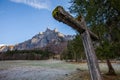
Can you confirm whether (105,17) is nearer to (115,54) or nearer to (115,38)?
(115,38)

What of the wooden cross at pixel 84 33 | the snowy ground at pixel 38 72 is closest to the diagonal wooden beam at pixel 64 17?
the wooden cross at pixel 84 33

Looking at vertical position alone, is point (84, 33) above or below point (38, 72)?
above

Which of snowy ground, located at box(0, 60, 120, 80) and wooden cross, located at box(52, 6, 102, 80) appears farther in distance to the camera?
snowy ground, located at box(0, 60, 120, 80)

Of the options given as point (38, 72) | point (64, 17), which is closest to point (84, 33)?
point (64, 17)

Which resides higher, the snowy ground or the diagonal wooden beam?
the diagonal wooden beam

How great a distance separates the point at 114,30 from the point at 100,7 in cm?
314

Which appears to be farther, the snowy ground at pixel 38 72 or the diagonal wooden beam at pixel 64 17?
the snowy ground at pixel 38 72

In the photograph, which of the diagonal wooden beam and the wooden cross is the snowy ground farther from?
the diagonal wooden beam

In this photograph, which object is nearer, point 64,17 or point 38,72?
point 64,17

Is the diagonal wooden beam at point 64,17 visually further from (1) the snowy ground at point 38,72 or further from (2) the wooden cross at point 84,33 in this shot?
(1) the snowy ground at point 38,72

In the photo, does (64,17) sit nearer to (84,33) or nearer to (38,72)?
(84,33)

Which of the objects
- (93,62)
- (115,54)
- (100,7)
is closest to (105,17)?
(100,7)

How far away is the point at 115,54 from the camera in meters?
20.6

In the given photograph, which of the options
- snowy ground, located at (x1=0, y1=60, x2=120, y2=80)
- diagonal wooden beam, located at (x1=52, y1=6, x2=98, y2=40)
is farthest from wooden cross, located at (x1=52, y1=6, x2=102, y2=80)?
snowy ground, located at (x1=0, y1=60, x2=120, y2=80)
